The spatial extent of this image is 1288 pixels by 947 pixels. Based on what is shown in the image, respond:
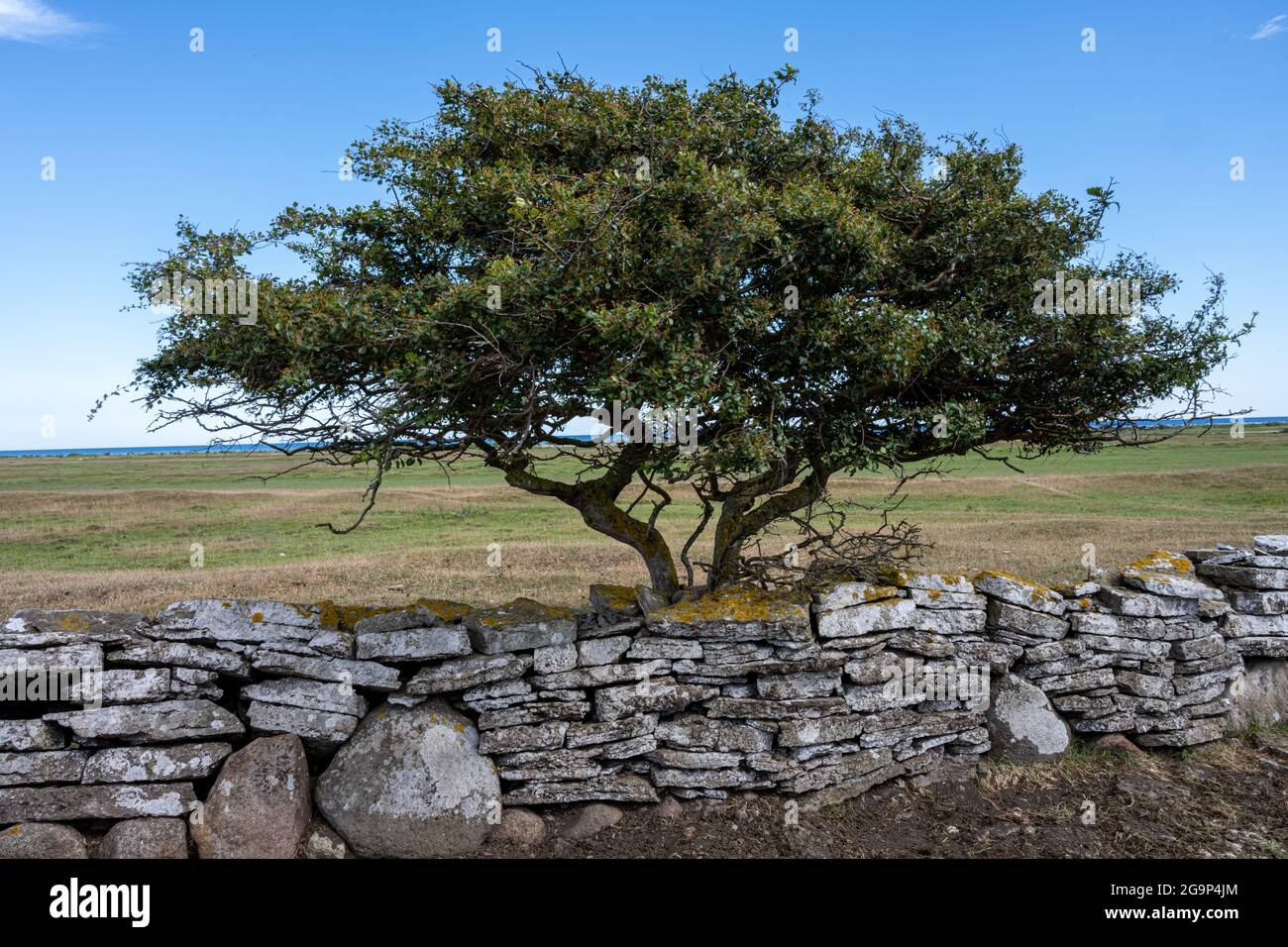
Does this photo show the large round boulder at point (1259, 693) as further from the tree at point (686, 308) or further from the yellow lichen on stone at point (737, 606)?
the yellow lichen on stone at point (737, 606)

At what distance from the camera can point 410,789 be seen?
7.53m

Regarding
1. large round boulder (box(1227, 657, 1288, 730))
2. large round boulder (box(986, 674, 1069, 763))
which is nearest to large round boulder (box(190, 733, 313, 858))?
large round boulder (box(986, 674, 1069, 763))

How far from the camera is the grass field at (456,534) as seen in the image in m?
16.9

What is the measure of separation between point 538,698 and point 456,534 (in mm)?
20520

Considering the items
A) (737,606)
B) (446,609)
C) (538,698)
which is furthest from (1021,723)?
(446,609)

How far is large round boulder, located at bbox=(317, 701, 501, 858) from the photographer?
7.49 metres

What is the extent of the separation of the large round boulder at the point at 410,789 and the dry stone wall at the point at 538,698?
0.02 m

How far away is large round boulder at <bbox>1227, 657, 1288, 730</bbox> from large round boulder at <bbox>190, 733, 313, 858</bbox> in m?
11.3

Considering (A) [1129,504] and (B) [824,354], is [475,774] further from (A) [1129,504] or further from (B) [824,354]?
(A) [1129,504]

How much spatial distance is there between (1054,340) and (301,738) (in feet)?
28.0

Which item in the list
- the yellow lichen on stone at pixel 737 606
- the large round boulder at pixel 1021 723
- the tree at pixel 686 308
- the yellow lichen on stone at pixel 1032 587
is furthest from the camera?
the yellow lichen on stone at pixel 1032 587

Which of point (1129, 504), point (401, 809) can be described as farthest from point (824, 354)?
point (1129, 504)

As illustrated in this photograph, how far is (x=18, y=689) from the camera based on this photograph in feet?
24.0

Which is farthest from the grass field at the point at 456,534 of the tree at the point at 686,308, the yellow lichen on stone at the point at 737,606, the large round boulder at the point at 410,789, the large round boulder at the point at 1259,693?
the large round boulder at the point at 1259,693
